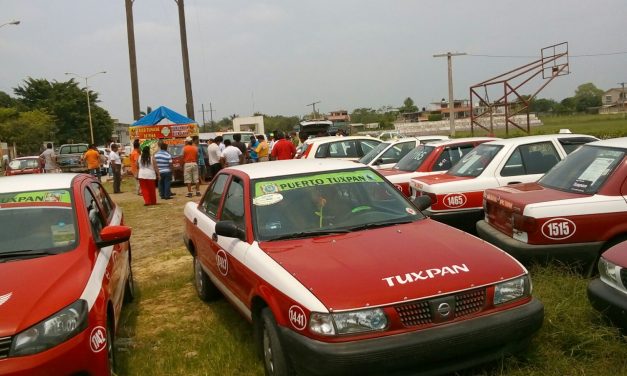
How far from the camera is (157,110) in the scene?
19125 millimetres

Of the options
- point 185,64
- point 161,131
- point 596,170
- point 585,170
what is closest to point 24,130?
point 185,64

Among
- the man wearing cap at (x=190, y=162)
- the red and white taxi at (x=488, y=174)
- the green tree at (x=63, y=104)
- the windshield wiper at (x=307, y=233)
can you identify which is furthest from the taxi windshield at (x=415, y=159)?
the green tree at (x=63, y=104)

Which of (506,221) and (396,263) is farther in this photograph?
(506,221)

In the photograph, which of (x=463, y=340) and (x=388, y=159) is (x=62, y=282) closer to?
(x=463, y=340)

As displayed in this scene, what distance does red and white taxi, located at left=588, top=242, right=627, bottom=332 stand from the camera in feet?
12.0

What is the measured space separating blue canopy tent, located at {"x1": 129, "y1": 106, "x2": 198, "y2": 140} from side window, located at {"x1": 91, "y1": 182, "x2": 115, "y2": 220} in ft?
43.4

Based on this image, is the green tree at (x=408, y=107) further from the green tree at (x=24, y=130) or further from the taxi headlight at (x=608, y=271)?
the taxi headlight at (x=608, y=271)

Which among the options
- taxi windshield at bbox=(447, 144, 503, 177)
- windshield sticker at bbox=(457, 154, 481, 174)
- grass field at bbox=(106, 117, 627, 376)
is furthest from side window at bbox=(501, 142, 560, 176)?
grass field at bbox=(106, 117, 627, 376)

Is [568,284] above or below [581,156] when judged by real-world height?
below

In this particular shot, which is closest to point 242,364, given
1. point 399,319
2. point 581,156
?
point 399,319

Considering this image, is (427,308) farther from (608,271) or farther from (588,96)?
(588,96)

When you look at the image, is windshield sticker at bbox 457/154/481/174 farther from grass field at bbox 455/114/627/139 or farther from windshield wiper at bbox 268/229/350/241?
grass field at bbox 455/114/627/139

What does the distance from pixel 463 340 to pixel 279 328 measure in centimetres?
108

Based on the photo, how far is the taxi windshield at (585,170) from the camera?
16.5 ft
